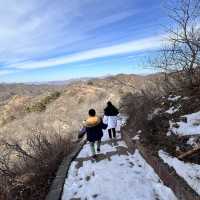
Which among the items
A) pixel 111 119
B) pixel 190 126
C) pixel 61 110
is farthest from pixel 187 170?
pixel 61 110

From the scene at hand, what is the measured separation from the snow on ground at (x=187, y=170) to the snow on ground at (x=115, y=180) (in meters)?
0.50

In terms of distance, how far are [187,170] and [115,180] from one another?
198 cm

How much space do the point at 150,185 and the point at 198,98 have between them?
649cm

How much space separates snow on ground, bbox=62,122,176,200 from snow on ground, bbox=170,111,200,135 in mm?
1598

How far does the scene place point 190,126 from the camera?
1171 cm

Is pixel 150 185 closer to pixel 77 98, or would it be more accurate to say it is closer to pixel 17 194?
pixel 17 194

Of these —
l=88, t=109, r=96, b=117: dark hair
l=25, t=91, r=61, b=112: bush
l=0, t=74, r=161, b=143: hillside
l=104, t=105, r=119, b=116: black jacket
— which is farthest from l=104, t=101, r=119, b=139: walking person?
l=25, t=91, r=61, b=112: bush

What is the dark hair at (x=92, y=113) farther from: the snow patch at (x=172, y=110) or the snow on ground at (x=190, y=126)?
the snow patch at (x=172, y=110)

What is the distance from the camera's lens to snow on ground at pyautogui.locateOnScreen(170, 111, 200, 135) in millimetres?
11080

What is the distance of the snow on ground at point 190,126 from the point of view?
1108 centimetres

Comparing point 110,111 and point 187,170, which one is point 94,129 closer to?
point 110,111

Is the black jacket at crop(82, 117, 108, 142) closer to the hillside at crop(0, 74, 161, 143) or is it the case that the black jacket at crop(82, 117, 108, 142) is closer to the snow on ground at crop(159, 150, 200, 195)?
the snow on ground at crop(159, 150, 200, 195)

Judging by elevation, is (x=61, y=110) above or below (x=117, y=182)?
below

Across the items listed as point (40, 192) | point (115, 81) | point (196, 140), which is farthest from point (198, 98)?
point (115, 81)
